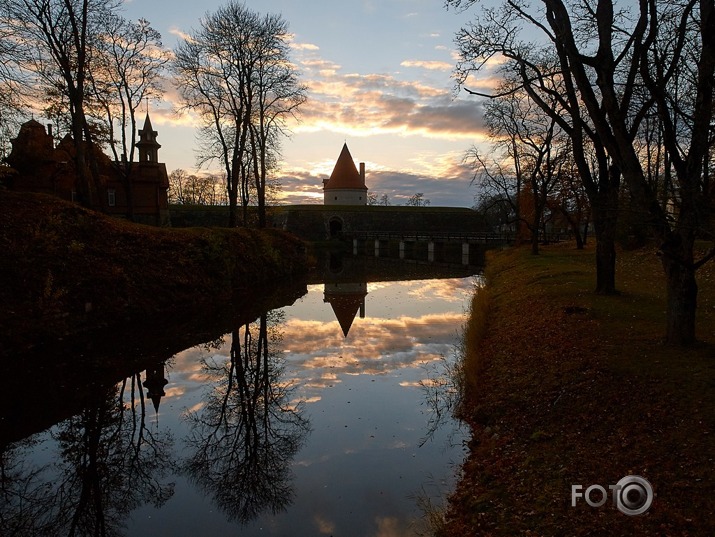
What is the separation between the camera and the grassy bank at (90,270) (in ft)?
35.2

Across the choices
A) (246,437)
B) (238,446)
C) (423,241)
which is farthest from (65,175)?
(423,241)

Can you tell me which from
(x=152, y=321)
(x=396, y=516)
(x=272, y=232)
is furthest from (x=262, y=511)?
(x=272, y=232)

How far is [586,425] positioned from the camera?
5512mm

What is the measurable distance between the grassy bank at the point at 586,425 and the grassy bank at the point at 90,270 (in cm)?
922

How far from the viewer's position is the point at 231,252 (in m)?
20.5

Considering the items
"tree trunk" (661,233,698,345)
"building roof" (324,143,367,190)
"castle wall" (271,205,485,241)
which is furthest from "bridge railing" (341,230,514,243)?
"tree trunk" (661,233,698,345)

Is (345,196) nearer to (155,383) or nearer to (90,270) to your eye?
(90,270)

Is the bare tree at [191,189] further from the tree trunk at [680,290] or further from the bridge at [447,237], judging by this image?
the tree trunk at [680,290]

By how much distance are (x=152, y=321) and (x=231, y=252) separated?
761 cm

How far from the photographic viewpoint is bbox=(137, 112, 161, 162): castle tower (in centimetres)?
4109

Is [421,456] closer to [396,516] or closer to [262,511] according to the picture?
[396,516]

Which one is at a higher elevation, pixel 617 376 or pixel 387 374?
pixel 617 376

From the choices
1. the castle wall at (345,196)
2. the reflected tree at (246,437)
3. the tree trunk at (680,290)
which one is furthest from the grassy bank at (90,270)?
the castle wall at (345,196)

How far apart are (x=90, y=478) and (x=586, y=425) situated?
5.97 metres
